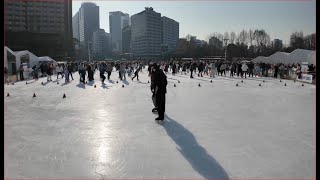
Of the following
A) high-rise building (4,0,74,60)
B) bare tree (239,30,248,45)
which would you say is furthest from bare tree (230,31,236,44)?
high-rise building (4,0,74,60)

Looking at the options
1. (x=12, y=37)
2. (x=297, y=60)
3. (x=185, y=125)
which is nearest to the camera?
(x=185, y=125)

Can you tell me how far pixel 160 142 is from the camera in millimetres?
6090

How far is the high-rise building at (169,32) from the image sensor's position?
14188 cm

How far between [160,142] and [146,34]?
130529 mm

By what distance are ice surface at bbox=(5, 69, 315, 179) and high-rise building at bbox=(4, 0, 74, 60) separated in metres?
97.0

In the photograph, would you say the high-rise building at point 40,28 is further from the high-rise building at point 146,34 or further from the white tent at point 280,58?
the white tent at point 280,58

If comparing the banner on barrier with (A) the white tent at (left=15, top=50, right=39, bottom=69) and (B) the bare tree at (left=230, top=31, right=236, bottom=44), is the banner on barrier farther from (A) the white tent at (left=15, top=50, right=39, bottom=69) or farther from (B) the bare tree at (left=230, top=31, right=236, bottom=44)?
(B) the bare tree at (left=230, top=31, right=236, bottom=44)

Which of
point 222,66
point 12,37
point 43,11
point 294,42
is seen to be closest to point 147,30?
point 43,11

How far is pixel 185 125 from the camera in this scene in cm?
763

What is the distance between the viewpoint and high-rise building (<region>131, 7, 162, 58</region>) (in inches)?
5276

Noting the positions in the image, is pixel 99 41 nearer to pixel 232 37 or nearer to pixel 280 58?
pixel 232 37

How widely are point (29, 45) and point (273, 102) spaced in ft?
337

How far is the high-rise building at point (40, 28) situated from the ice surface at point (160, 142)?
318 feet

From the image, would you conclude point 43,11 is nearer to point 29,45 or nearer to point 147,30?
point 29,45
